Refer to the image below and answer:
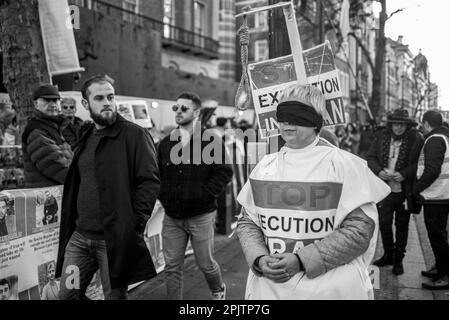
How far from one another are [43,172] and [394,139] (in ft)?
13.2

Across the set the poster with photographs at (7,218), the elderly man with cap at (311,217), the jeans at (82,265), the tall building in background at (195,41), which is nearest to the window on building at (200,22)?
the tall building in background at (195,41)

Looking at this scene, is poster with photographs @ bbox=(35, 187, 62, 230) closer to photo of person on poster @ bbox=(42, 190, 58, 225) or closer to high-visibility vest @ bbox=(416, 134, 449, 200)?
photo of person on poster @ bbox=(42, 190, 58, 225)

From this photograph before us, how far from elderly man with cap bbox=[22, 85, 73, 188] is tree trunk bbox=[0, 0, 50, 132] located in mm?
1228

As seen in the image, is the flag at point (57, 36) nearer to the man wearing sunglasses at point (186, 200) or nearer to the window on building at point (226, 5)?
the man wearing sunglasses at point (186, 200)

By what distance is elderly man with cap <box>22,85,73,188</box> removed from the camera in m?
4.18

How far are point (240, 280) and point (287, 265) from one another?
3488mm

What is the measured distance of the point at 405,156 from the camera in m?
5.75

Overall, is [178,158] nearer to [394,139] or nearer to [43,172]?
[43,172]

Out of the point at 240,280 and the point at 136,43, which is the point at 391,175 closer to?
the point at 240,280

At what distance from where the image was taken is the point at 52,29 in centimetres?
568

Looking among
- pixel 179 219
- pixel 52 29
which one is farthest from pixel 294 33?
pixel 52 29

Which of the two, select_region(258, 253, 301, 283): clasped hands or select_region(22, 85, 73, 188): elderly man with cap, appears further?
select_region(22, 85, 73, 188): elderly man with cap

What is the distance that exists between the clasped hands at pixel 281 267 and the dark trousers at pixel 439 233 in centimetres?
356

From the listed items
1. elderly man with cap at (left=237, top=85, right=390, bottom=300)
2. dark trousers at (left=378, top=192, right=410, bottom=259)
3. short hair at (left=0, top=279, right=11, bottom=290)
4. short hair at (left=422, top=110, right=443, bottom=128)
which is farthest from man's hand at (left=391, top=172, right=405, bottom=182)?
short hair at (left=0, top=279, right=11, bottom=290)
